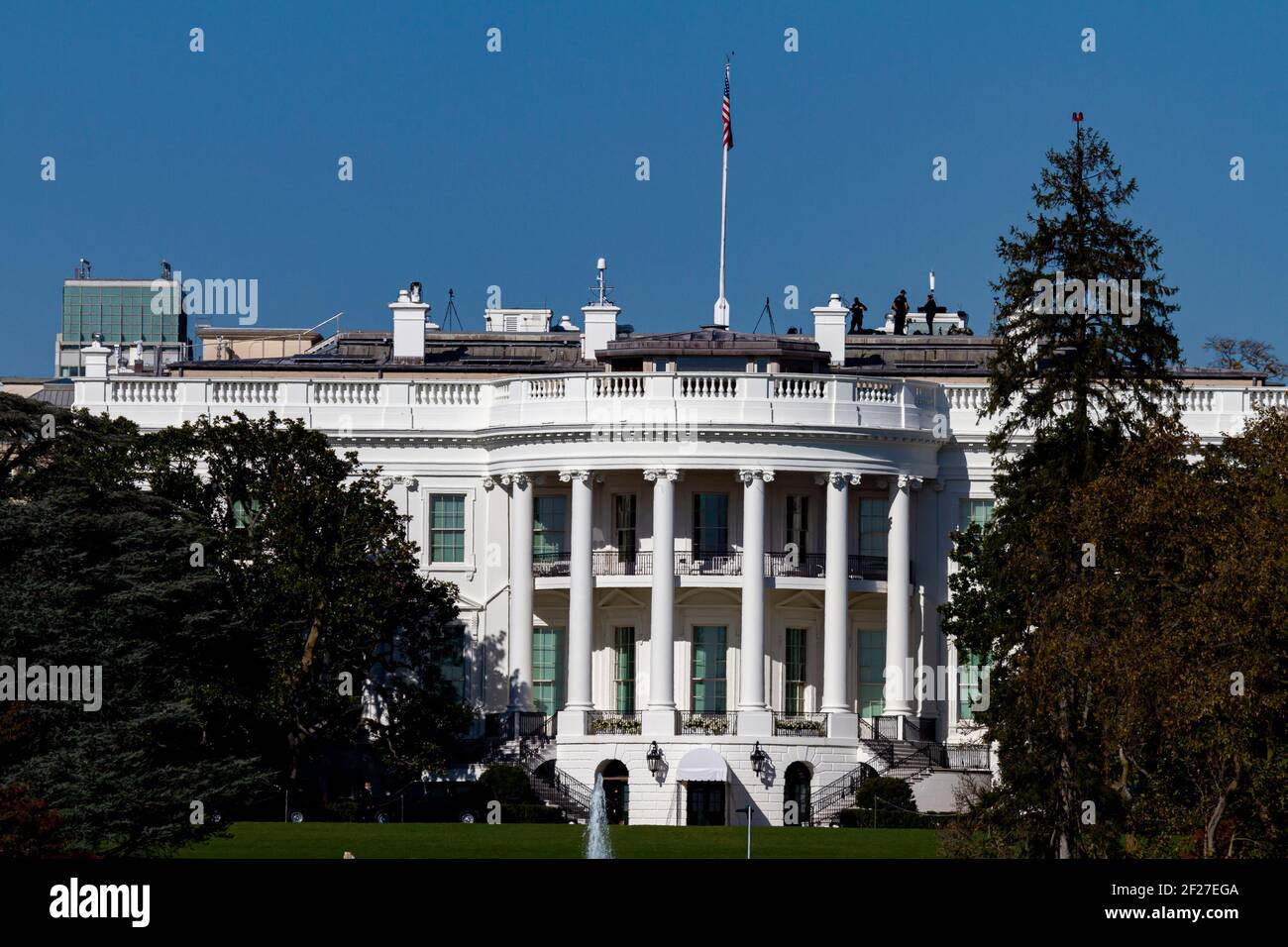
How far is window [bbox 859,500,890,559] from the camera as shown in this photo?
75.8m

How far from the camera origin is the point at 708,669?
2945 inches

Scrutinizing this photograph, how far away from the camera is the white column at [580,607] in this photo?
7162 centimetres

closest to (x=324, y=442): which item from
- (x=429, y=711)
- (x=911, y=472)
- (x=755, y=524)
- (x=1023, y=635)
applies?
(x=429, y=711)

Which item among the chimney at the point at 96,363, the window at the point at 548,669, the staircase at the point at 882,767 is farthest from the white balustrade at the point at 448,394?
the staircase at the point at 882,767

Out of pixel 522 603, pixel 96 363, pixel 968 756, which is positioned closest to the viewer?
pixel 968 756

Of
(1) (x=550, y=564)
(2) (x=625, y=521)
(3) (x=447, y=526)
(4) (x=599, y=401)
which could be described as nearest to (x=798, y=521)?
(2) (x=625, y=521)

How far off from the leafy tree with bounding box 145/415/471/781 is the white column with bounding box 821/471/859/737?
10.3 metres

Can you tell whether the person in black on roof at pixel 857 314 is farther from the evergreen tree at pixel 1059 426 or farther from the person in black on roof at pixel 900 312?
the evergreen tree at pixel 1059 426

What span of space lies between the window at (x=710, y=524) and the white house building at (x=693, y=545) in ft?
0.20

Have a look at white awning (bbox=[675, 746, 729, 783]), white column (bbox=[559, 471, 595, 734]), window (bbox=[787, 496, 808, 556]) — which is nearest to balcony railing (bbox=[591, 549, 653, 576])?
white column (bbox=[559, 471, 595, 734])

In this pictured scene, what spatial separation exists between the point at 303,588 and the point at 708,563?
1419 cm

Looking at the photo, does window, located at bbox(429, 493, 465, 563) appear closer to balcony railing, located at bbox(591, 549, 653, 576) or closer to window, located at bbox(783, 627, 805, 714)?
balcony railing, located at bbox(591, 549, 653, 576)

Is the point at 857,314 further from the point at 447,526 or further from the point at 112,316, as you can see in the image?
the point at 112,316

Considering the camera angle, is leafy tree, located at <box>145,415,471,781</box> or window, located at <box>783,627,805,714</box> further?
window, located at <box>783,627,805,714</box>
